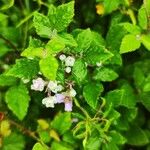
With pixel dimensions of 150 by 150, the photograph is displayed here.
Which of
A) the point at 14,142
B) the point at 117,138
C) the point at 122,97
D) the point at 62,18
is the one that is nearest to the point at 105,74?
the point at 122,97

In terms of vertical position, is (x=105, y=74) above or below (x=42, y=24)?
below

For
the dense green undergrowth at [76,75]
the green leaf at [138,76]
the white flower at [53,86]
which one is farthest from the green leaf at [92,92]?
the green leaf at [138,76]

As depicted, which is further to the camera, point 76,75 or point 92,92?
point 92,92

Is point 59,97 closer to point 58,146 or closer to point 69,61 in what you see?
point 69,61

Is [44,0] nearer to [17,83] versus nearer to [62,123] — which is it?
[17,83]

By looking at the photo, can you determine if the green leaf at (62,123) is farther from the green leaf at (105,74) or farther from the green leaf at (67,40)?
the green leaf at (67,40)

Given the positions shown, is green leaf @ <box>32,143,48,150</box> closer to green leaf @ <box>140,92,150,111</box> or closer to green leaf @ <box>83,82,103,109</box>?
green leaf @ <box>83,82,103,109</box>

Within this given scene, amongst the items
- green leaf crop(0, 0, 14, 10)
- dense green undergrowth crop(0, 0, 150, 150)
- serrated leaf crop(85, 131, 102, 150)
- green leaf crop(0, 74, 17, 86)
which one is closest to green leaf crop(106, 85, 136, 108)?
dense green undergrowth crop(0, 0, 150, 150)
